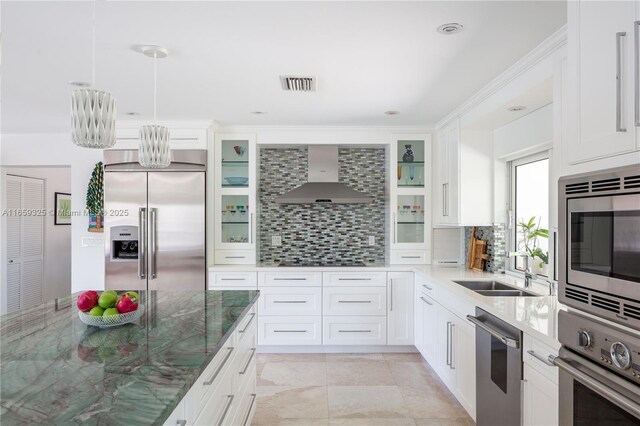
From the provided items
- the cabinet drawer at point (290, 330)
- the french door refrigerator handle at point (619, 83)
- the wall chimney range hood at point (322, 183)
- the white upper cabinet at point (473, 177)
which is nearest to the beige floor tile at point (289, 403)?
the cabinet drawer at point (290, 330)

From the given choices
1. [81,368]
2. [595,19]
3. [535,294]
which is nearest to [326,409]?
[535,294]

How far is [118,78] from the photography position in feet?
9.66

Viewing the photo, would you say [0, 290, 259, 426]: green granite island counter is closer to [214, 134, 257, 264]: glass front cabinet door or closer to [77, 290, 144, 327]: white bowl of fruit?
[77, 290, 144, 327]: white bowl of fruit

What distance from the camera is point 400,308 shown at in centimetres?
426

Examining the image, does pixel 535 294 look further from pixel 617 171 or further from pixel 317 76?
pixel 317 76

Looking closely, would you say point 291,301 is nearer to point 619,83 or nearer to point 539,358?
point 539,358

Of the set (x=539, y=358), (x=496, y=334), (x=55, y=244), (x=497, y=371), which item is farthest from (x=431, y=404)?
(x=55, y=244)

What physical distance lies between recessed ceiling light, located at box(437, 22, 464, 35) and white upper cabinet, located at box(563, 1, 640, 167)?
2.20ft

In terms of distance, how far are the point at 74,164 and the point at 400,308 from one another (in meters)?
4.02

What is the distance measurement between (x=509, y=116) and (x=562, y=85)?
1.17 metres

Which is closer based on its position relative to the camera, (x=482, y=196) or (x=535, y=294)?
(x=535, y=294)

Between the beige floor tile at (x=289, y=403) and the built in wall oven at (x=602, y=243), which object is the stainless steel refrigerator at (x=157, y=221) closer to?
the beige floor tile at (x=289, y=403)

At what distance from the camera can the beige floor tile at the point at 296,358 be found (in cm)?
409

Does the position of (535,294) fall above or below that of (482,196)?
below
